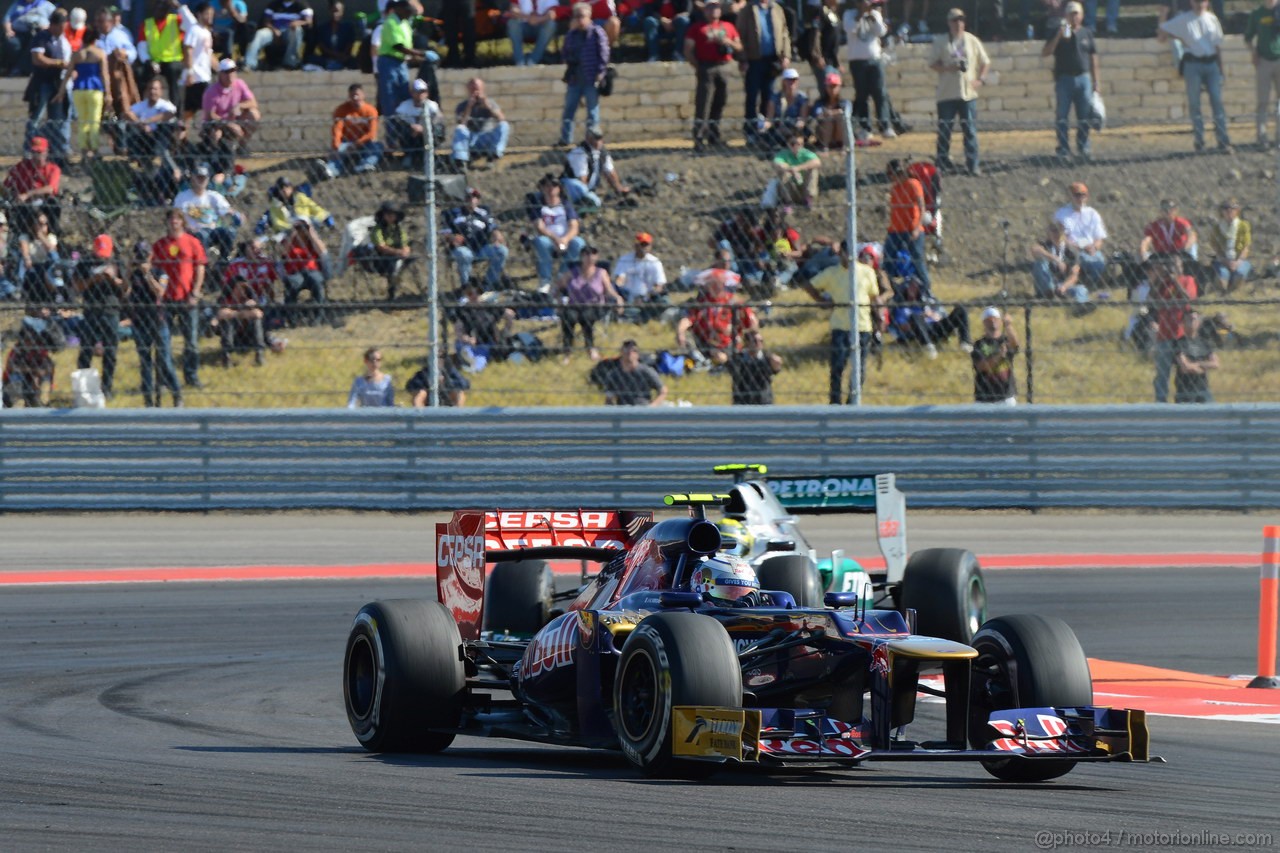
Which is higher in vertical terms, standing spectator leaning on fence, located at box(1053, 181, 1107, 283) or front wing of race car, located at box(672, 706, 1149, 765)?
standing spectator leaning on fence, located at box(1053, 181, 1107, 283)

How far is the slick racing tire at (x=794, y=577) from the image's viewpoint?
8.88 metres

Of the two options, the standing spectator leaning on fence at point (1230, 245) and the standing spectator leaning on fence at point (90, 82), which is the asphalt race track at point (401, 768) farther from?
the standing spectator leaning on fence at point (90, 82)

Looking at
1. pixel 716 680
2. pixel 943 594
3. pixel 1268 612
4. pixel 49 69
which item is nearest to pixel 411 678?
pixel 716 680

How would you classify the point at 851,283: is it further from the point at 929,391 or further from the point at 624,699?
the point at 624,699

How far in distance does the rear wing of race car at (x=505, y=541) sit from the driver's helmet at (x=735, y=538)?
0.40 m

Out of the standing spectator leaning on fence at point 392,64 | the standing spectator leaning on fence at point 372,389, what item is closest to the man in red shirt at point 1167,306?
the standing spectator leaning on fence at point 372,389

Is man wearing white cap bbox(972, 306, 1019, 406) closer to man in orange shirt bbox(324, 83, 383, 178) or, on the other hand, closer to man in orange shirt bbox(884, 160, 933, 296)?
man in orange shirt bbox(884, 160, 933, 296)

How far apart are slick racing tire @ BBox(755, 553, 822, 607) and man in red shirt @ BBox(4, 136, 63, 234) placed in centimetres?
1083

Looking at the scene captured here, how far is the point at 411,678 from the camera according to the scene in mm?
7941

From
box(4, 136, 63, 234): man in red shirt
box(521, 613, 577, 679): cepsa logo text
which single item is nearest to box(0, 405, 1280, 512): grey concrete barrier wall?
box(4, 136, 63, 234): man in red shirt

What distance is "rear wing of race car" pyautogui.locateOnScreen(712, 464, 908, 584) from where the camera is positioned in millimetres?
10562

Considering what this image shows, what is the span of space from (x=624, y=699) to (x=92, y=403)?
11.6 metres

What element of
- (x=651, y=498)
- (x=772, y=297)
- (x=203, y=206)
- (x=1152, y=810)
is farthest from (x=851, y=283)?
(x=1152, y=810)

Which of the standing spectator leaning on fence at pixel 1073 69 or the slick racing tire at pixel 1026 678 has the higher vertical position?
the standing spectator leaning on fence at pixel 1073 69
